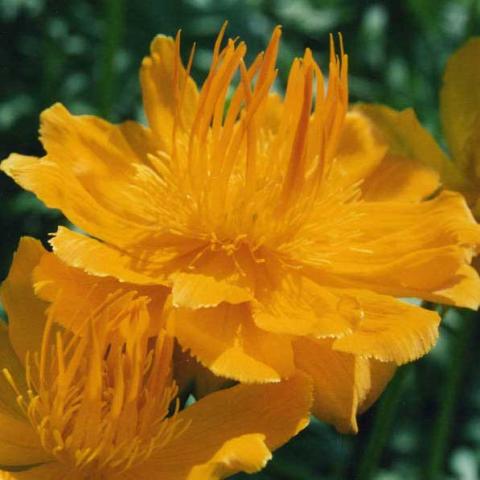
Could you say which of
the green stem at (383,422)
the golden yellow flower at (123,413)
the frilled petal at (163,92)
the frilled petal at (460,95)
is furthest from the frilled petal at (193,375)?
the frilled petal at (460,95)

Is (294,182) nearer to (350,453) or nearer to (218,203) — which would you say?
(218,203)

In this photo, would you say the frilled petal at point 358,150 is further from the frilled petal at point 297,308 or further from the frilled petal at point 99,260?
the frilled petal at point 99,260

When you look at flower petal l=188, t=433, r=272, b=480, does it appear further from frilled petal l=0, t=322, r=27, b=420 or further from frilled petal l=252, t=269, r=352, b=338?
frilled petal l=0, t=322, r=27, b=420

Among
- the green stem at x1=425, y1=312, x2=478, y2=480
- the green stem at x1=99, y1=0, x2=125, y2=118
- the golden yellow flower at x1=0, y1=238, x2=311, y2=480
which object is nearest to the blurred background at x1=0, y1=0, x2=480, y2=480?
the green stem at x1=99, y1=0, x2=125, y2=118

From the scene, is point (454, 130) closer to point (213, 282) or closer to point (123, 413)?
point (213, 282)

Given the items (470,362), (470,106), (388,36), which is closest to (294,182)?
(470,106)

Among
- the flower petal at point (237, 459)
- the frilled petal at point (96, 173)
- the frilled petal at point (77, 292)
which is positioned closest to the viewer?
the flower petal at point (237, 459)

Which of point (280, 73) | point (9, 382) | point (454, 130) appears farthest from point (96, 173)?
point (280, 73)
